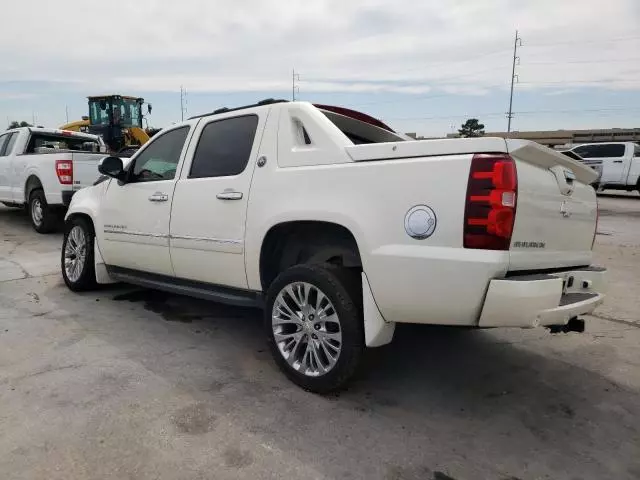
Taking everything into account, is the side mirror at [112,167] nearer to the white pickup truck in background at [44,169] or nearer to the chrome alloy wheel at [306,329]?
the chrome alloy wheel at [306,329]

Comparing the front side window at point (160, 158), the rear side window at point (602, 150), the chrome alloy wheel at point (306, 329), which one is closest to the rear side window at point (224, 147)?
the front side window at point (160, 158)

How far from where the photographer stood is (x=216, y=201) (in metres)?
3.79

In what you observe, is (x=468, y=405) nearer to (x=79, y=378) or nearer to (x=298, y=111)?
(x=298, y=111)

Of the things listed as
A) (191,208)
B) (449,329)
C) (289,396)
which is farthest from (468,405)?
(191,208)

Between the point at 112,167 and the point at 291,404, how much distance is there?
2832 mm

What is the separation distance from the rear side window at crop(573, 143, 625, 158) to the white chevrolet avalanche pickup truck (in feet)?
54.2

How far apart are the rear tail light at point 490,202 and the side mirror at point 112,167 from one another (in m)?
3.30

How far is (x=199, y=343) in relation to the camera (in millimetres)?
4059

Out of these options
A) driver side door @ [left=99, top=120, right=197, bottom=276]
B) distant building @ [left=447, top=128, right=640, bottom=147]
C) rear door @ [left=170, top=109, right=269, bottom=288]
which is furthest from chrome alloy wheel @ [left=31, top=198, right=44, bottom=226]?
distant building @ [left=447, top=128, right=640, bottom=147]

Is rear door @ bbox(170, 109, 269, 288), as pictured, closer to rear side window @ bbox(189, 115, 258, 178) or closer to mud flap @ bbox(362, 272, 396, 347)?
rear side window @ bbox(189, 115, 258, 178)

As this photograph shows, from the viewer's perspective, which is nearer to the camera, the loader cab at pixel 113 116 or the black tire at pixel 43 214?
the black tire at pixel 43 214

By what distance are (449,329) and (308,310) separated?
5.72ft

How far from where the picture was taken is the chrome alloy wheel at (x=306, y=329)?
316cm

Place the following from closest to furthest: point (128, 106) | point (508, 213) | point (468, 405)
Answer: point (508, 213) < point (468, 405) < point (128, 106)
